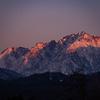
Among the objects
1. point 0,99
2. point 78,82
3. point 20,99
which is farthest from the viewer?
point 0,99

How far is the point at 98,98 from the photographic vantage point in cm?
4781

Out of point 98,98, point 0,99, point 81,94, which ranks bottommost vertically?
point 98,98

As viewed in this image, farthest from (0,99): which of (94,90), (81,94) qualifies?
(94,90)

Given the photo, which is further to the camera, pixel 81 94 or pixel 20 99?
pixel 20 99

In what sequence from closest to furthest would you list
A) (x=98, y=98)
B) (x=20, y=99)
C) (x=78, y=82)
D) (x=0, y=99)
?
(x=98, y=98)
(x=78, y=82)
(x=20, y=99)
(x=0, y=99)

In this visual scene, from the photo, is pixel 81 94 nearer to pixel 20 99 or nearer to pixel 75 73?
pixel 75 73

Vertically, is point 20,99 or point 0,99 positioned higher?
point 0,99

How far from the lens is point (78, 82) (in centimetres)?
6184

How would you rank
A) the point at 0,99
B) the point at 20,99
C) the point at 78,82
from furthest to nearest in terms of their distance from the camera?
the point at 0,99 < the point at 20,99 < the point at 78,82

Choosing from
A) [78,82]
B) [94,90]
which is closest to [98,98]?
[94,90]

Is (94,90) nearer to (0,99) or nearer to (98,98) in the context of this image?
(98,98)

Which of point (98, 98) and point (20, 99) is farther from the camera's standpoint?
point (20, 99)

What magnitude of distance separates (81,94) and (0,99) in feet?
454

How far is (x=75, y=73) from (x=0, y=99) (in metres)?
140
